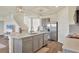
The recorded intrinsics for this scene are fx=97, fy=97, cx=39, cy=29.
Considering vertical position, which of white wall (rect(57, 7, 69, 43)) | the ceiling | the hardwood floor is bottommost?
the hardwood floor

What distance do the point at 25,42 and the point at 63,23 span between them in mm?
744

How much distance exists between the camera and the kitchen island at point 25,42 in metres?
1.64

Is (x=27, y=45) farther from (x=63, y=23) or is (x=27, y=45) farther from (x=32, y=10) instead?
(x=63, y=23)

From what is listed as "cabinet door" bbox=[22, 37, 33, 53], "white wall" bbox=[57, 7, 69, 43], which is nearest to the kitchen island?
"cabinet door" bbox=[22, 37, 33, 53]

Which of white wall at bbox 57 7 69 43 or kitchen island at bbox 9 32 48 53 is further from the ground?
white wall at bbox 57 7 69 43

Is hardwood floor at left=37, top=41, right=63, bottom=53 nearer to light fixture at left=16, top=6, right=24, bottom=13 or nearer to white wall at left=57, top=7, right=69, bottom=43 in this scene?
white wall at left=57, top=7, right=69, bottom=43

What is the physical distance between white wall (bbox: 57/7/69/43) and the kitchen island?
28 centimetres

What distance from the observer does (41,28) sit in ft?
5.62

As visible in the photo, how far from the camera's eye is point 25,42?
5.57 feet

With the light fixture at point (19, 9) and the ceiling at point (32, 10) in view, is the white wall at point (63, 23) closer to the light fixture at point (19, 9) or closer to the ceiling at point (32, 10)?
the ceiling at point (32, 10)

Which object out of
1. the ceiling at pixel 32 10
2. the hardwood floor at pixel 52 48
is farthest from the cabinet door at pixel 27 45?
the ceiling at pixel 32 10

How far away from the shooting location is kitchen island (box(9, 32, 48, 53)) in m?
1.64

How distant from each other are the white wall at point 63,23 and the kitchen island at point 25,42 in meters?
0.28
